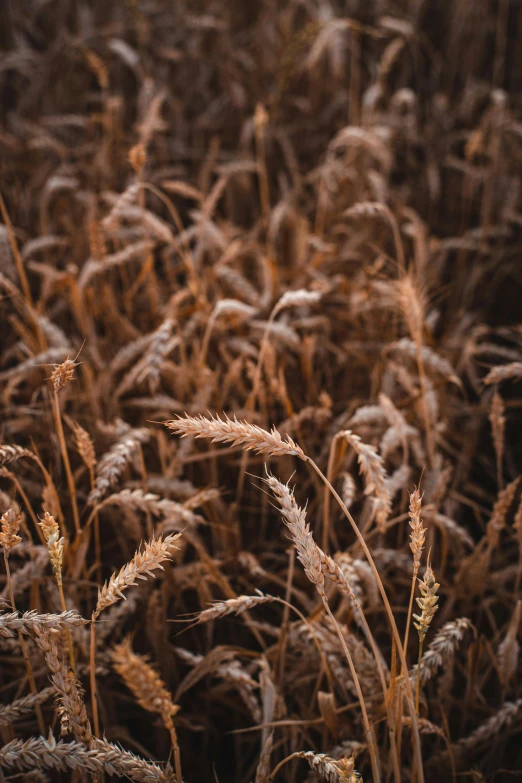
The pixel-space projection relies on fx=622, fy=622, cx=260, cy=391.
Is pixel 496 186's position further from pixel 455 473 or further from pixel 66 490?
pixel 66 490

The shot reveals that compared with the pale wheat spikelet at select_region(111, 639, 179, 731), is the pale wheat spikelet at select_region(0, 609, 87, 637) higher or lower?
higher

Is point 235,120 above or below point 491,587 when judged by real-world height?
above

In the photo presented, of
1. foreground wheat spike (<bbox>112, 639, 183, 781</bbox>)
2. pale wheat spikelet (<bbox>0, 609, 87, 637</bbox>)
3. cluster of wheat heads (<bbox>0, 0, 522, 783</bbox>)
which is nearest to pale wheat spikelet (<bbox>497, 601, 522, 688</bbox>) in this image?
cluster of wheat heads (<bbox>0, 0, 522, 783</bbox>)

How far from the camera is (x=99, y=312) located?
1.39m

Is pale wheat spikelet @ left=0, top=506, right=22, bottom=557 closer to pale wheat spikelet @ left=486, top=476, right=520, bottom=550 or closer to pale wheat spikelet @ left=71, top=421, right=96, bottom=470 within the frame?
pale wheat spikelet @ left=71, top=421, right=96, bottom=470

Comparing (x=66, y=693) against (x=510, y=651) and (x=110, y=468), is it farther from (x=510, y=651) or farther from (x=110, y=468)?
(x=510, y=651)

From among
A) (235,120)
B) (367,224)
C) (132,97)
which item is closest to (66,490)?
(367,224)

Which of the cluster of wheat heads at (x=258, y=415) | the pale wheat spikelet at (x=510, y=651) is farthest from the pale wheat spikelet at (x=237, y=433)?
the pale wheat spikelet at (x=510, y=651)

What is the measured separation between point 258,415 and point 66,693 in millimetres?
592

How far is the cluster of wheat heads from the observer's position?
0.72 metres

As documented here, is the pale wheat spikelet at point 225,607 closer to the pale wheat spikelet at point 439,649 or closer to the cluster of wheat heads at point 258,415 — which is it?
the cluster of wheat heads at point 258,415

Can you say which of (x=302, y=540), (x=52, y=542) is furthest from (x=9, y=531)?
(x=302, y=540)

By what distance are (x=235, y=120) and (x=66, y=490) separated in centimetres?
153

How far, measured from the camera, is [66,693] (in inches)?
22.5
